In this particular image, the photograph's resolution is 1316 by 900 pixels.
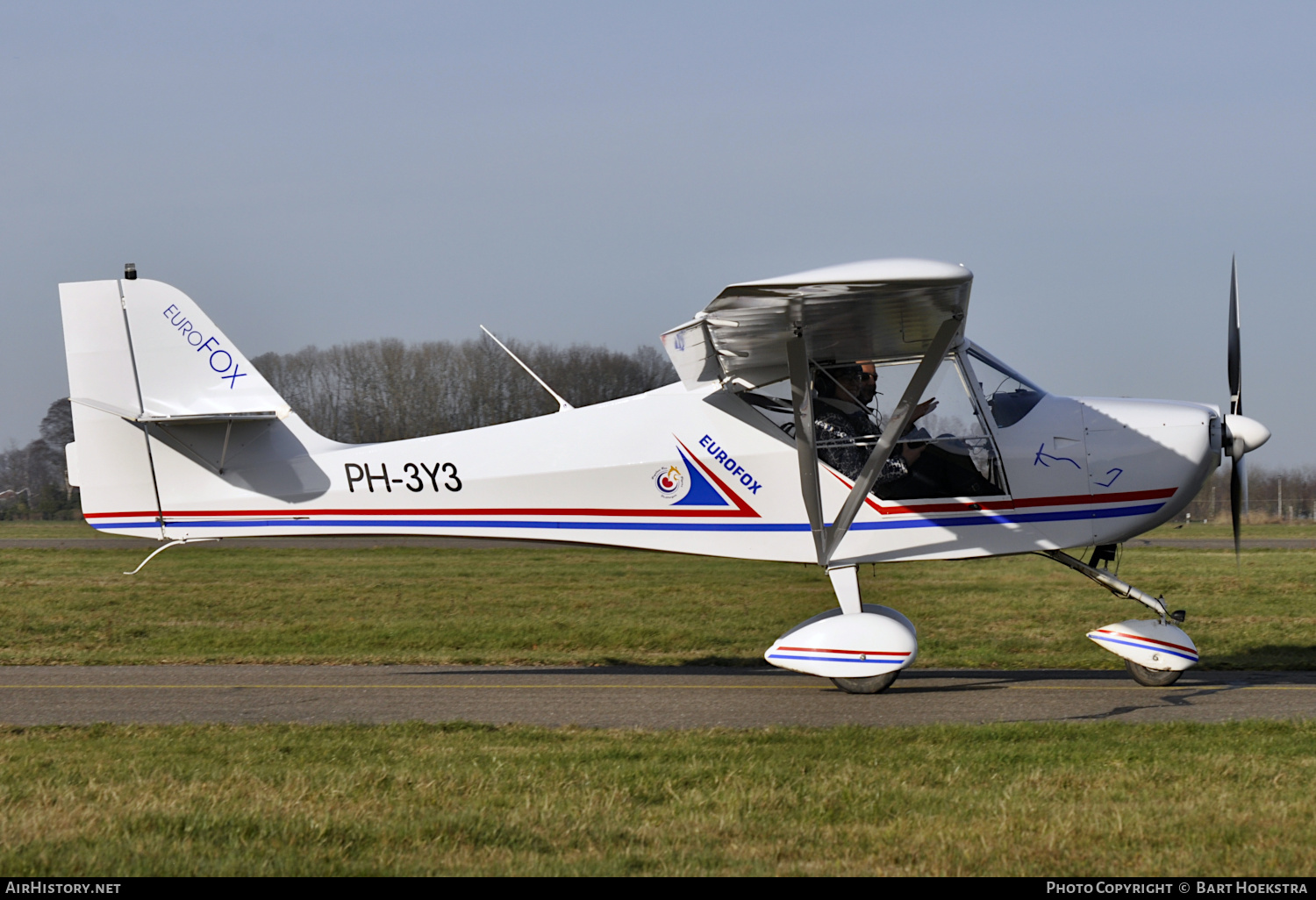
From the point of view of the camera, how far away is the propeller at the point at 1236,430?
916cm

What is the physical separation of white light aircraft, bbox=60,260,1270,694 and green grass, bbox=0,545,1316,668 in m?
2.26

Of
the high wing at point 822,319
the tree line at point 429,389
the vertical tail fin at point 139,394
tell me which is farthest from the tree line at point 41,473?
the high wing at point 822,319

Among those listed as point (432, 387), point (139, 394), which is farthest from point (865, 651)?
point (432, 387)

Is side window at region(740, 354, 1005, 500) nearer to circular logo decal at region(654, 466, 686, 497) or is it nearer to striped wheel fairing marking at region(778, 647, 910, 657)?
circular logo decal at region(654, 466, 686, 497)

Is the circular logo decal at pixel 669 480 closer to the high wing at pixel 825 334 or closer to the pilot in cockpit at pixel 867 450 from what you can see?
the high wing at pixel 825 334

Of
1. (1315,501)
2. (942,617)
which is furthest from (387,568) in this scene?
(1315,501)

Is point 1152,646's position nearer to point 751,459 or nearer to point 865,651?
point 865,651

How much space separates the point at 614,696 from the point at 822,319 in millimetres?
3268

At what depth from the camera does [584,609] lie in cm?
1548

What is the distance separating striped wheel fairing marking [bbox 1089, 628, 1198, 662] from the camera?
8.84 metres

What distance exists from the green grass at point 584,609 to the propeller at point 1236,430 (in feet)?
5.68

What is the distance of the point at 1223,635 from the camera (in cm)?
1259
